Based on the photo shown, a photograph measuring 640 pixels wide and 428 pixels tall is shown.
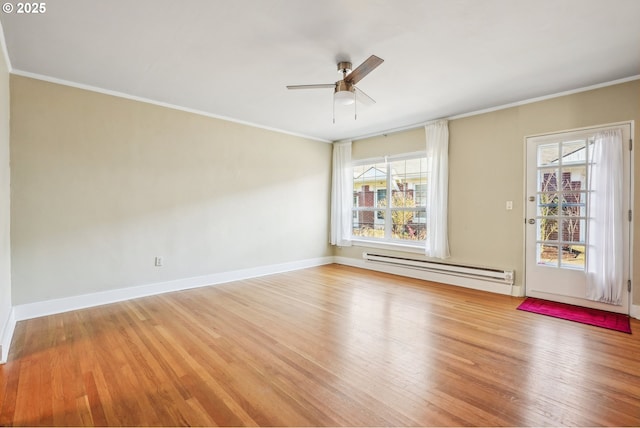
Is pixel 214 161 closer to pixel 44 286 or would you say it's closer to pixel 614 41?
pixel 44 286

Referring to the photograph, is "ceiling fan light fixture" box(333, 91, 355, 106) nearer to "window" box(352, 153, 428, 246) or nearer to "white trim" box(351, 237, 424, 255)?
"window" box(352, 153, 428, 246)

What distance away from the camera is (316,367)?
220 centimetres

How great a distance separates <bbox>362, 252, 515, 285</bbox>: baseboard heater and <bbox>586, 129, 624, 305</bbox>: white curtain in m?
0.87

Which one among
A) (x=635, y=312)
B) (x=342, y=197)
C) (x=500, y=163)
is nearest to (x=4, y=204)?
(x=342, y=197)

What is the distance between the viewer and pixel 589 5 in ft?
6.91


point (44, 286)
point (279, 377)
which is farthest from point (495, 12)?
point (44, 286)

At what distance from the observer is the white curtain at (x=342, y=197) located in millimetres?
6148

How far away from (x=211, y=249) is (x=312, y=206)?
7.34 feet

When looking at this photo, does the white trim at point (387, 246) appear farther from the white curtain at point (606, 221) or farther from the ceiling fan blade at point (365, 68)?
the ceiling fan blade at point (365, 68)

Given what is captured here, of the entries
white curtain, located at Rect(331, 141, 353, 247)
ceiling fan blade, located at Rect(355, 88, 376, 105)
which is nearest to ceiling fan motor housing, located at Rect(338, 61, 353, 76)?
ceiling fan blade, located at Rect(355, 88, 376, 105)

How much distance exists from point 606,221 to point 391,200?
118 inches

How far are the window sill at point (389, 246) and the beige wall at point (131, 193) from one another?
1376mm

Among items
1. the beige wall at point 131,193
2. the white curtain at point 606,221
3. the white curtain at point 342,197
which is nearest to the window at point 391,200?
the white curtain at point 342,197

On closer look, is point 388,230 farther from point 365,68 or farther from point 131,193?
point 131,193
